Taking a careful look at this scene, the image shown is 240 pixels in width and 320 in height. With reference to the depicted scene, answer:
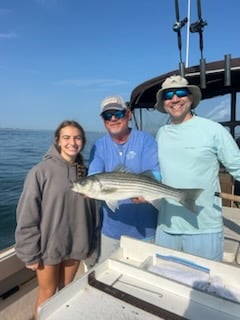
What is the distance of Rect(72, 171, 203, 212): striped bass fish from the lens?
2.82 metres

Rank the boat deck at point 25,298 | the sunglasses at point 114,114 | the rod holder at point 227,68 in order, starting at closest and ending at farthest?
the sunglasses at point 114,114
the boat deck at point 25,298
the rod holder at point 227,68

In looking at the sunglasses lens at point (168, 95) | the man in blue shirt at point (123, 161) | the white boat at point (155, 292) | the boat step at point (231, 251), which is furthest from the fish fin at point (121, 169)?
the boat step at point (231, 251)

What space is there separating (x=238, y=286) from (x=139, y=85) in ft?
16.6

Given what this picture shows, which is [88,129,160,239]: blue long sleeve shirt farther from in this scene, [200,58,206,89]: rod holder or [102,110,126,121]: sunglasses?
[200,58,206,89]: rod holder

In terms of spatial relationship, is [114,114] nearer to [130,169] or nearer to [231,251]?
[130,169]

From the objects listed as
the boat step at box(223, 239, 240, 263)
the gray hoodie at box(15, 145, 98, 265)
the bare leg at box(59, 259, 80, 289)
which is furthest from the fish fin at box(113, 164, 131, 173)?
the boat step at box(223, 239, 240, 263)

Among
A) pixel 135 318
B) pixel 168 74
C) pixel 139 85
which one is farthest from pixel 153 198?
pixel 139 85

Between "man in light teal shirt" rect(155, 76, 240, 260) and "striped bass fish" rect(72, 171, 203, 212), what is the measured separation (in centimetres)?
15

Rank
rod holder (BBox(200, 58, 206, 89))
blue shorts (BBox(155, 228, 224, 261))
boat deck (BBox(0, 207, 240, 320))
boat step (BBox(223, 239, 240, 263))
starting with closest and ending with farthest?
blue shorts (BBox(155, 228, 224, 261)) < boat deck (BBox(0, 207, 240, 320)) < boat step (BBox(223, 239, 240, 263)) < rod holder (BBox(200, 58, 206, 89))

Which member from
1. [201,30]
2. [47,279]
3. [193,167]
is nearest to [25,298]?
[47,279]

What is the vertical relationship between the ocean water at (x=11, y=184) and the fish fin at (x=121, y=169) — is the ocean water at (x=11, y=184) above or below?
below

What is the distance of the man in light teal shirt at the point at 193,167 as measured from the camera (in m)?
2.69

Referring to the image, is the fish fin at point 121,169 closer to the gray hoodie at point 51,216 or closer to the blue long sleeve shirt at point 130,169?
the blue long sleeve shirt at point 130,169

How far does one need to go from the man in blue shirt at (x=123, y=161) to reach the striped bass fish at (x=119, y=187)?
0.73 ft
